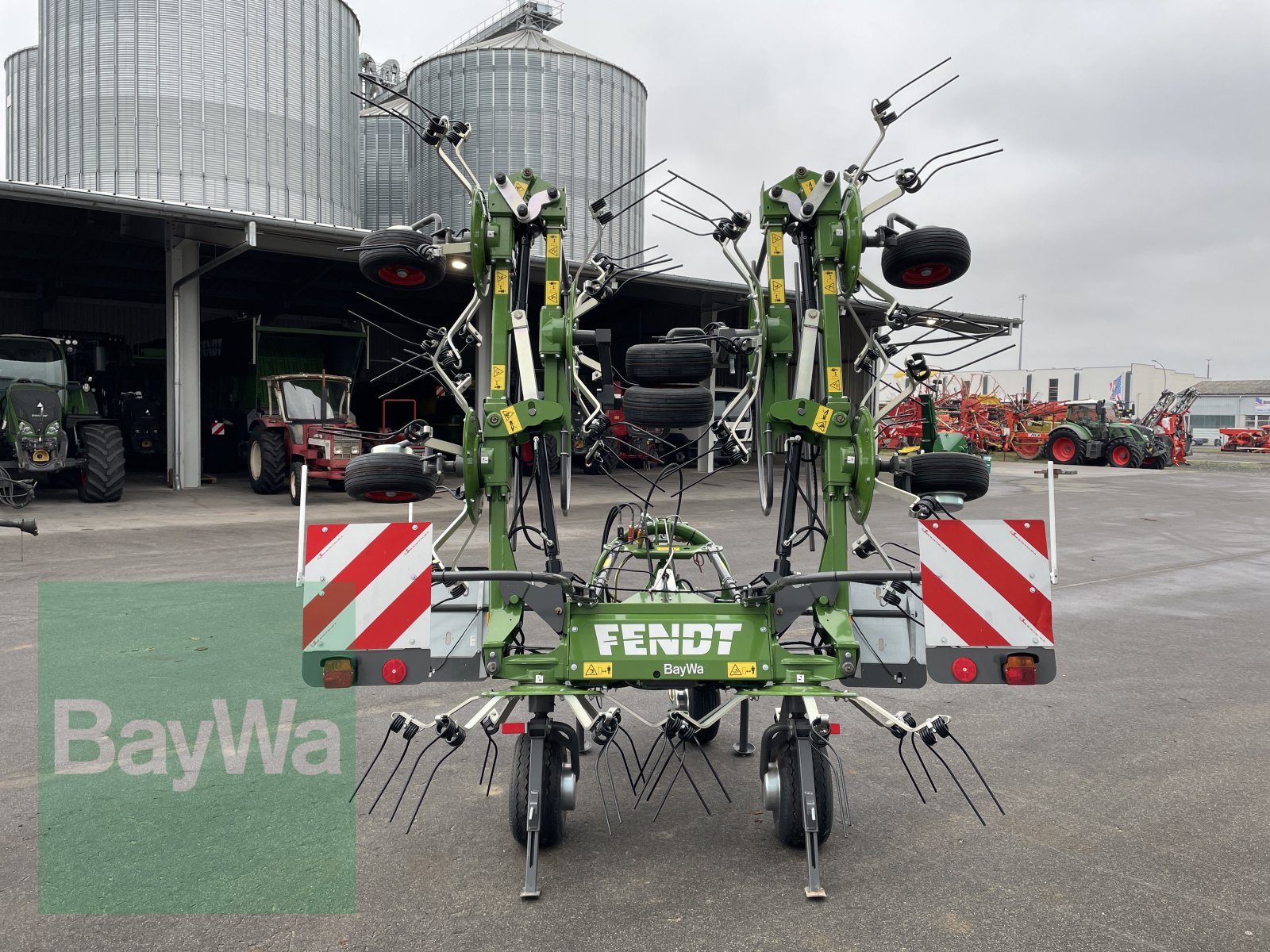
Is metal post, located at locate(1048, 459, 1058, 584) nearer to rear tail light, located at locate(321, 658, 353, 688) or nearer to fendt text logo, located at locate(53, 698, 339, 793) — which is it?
rear tail light, located at locate(321, 658, 353, 688)

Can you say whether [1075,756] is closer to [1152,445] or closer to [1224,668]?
[1224,668]

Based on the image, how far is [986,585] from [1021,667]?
11.7 inches

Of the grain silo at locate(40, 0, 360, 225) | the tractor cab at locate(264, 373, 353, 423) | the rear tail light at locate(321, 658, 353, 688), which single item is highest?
the grain silo at locate(40, 0, 360, 225)

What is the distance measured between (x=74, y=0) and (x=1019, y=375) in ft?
205

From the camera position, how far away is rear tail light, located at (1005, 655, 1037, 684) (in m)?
3.30

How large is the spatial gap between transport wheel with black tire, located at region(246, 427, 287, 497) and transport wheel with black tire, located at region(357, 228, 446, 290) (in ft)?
44.1

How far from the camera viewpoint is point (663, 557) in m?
4.39

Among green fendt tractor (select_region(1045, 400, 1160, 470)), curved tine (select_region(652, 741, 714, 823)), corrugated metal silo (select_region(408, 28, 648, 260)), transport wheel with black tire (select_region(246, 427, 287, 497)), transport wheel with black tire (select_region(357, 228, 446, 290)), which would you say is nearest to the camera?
curved tine (select_region(652, 741, 714, 823))

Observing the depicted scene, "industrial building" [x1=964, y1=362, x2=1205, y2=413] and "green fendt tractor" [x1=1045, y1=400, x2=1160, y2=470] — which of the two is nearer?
"green fendt tractor" [x1=1045, y1=400, x2=1160, y2=470]

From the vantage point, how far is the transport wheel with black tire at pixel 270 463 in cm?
1648

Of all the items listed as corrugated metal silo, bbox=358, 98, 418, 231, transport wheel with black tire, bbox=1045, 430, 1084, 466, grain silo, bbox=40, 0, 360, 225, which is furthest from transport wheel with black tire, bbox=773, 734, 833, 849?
transport wheel with black tire, bbox=1045, 430, 1084, 466

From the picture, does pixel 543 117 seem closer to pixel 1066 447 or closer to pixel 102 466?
pixel 102 466

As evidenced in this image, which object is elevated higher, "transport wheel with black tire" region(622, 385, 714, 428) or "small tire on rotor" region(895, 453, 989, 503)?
"transport wheel with black tire" region(622, 385, 714, 428)

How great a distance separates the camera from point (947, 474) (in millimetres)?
3785
